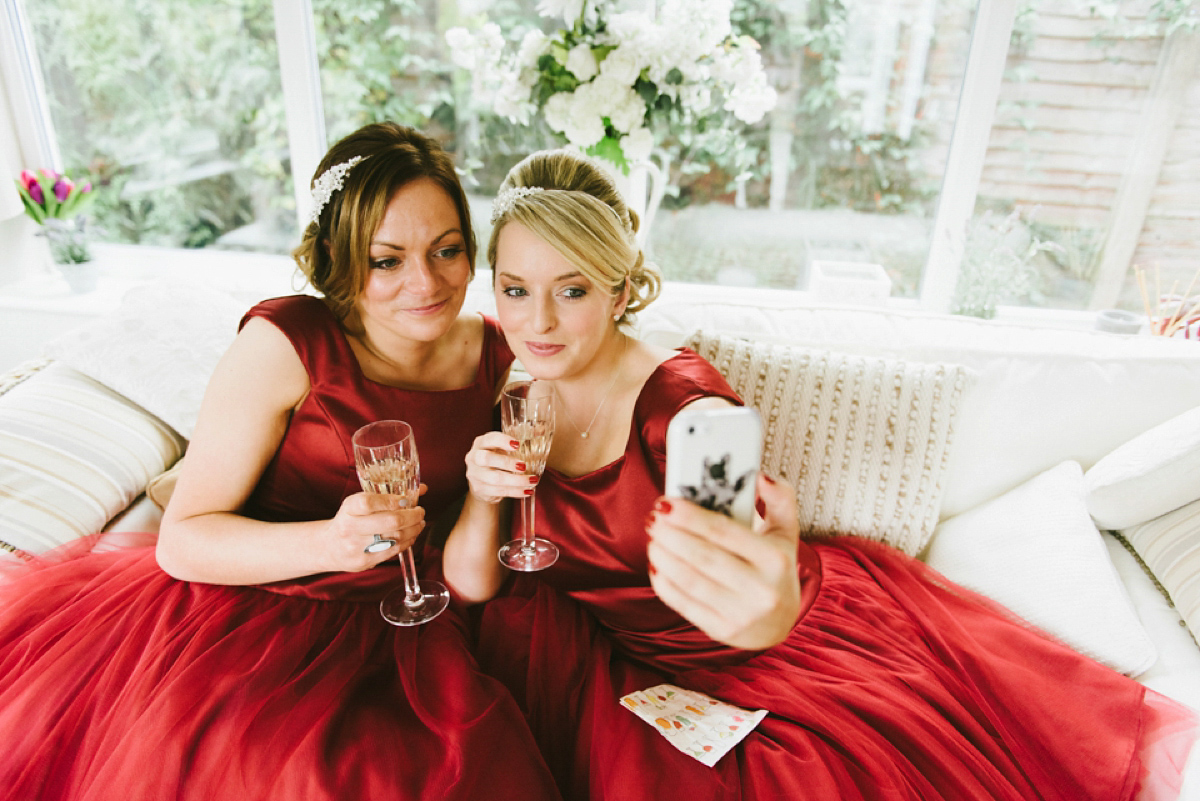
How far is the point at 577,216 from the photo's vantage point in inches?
54.7

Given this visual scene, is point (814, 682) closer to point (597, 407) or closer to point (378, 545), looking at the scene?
point (597, 407)

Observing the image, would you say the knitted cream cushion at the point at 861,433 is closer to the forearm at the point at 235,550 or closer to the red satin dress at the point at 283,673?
the red satin dress at the point at 283,673

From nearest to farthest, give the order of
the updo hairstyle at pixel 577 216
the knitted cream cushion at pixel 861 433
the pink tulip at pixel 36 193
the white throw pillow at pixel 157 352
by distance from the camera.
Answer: the updo hairstyle at pixel 577 216 → the knitted cream cushion at pixel 861 433 → the white throw pillow at pixel 157 352 → the pink tulip at pixel 36 193

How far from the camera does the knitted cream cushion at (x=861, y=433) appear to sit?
71.3 inches

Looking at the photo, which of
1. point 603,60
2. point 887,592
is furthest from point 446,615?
point 603,60

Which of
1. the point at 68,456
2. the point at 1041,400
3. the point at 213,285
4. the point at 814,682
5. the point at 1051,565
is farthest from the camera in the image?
the point at 213,285

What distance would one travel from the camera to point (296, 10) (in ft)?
9.05

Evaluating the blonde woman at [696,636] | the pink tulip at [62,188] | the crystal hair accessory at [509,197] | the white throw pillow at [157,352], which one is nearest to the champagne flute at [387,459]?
the blonde woman at [696,636]

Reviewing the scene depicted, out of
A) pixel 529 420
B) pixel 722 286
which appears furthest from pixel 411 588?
pixel 722 286

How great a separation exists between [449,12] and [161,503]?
2.10m

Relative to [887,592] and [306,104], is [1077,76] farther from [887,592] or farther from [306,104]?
[306,104]

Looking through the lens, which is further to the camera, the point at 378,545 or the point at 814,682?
the point at 814,682

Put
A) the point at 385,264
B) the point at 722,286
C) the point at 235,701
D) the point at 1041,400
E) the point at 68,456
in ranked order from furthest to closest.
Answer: the point at 722,286 → the point at 1041,400 → the point at 68,456 → the point at 385,264 → the point at 235,701

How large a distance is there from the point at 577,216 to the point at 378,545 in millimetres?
724
